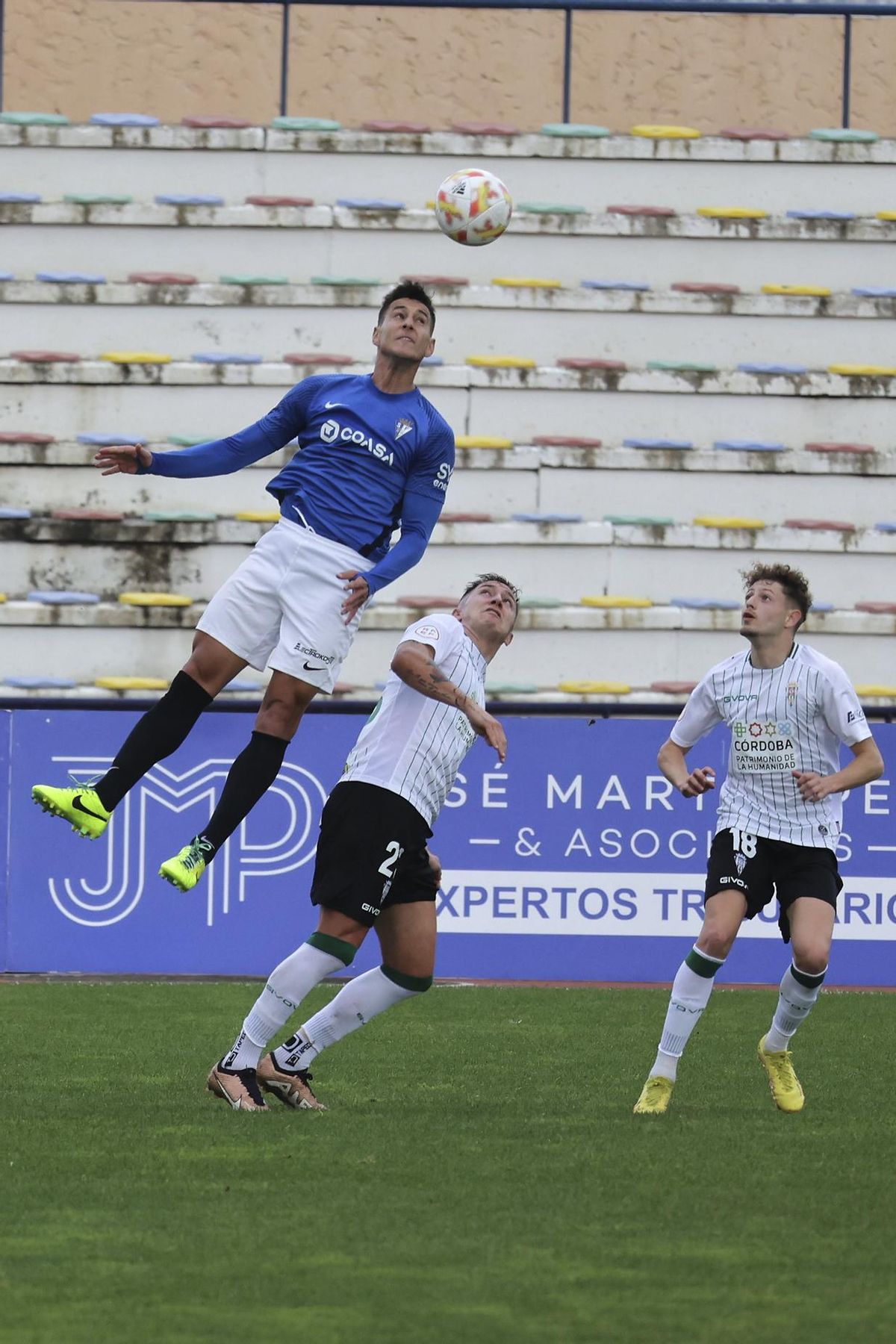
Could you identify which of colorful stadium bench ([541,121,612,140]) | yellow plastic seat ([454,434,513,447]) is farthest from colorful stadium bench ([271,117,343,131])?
yellow plastic seat ([454,434,513,447])

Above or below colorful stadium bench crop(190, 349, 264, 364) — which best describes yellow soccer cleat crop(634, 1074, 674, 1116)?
below

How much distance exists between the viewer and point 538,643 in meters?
14.1

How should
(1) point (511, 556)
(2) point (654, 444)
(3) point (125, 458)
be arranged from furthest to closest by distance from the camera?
(2) point (654, 444) → (1) point (511, 556) → (3) point (125, 458)

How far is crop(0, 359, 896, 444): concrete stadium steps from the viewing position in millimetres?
14750

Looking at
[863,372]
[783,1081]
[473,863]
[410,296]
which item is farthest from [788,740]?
[863,372]

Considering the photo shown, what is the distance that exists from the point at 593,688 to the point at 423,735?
7.54 m

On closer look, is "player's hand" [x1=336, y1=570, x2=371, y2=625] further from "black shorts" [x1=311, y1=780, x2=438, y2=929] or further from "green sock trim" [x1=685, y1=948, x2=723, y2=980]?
"green sock trim" [x1=685, y1=948, x2=723, y2=980]

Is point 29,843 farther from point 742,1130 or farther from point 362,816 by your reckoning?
point 742,1130

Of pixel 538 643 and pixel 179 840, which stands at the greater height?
pixel 538 643

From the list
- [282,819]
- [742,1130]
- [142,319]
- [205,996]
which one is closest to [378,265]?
[142,319]

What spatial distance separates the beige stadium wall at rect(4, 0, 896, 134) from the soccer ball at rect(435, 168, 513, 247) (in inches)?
329

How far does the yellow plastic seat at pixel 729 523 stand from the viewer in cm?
1447

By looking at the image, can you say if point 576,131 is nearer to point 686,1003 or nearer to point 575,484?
point 575,484

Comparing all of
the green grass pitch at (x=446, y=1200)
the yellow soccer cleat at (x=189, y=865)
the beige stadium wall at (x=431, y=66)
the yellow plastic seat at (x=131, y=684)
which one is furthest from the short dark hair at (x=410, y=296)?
the beige stadium wall at (x=431, y=66)
